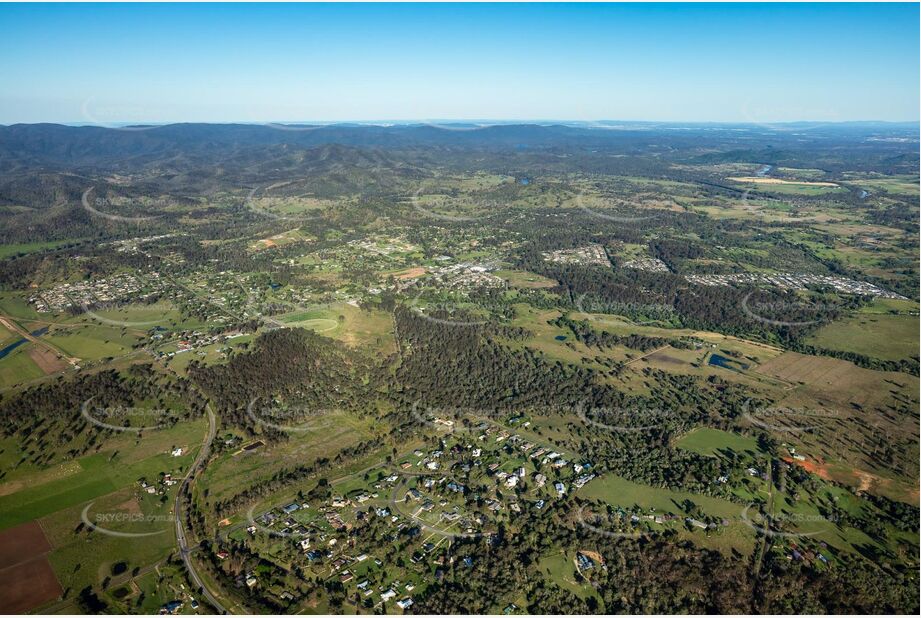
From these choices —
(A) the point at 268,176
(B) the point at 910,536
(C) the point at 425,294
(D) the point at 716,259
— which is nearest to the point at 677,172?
(D) the point at 716,259

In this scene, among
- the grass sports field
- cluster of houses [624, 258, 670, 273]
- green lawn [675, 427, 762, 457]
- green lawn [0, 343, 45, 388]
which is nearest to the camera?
green lawn [675, 427, 762, 457]

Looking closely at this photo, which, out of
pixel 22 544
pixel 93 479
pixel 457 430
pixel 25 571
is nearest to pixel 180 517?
pixel 25 571

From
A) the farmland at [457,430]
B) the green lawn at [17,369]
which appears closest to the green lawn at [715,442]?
the farmland at [457,430]

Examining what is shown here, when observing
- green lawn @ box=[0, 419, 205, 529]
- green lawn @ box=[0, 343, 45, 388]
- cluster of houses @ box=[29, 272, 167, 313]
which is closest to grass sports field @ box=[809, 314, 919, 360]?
green lawn @ box=[0, 419, 205, 529]


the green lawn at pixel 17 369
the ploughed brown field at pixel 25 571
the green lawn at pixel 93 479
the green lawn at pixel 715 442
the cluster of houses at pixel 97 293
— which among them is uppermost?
the cluster of houses at pixel 97 293

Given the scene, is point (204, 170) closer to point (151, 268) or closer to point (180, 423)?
point (151, 268)

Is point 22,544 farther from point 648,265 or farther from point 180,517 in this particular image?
point 648,265

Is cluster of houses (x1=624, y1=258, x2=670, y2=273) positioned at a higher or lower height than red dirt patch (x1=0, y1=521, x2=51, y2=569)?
higher

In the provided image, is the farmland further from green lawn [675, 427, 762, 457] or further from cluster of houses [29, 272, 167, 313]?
cluster of houses [29, 272, 167, 313]

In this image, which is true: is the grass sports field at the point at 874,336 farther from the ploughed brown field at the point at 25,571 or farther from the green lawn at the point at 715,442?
the ploughed brown field at the point at 25,571
